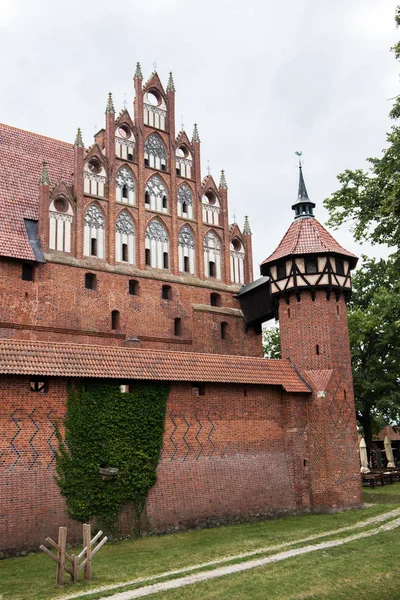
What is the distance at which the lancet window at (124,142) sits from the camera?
19.9 m

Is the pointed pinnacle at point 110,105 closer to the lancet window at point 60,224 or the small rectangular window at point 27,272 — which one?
the lancet window at point 60,224

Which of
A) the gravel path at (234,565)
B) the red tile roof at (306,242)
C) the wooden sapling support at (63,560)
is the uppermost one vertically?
the red tile roof at (306,242)

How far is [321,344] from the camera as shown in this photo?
1725 centimetres

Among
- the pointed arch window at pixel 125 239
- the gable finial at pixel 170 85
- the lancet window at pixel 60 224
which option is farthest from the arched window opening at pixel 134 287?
the gable finial at pixel 170 85

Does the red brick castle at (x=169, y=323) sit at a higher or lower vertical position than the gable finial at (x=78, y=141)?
lower

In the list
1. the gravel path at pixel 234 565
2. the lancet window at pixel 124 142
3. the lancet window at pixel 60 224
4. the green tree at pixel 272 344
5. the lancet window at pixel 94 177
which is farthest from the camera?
the green tree at pixel 272 344

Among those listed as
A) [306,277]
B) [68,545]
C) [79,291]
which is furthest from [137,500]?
[306,277]

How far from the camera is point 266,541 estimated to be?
12258mm

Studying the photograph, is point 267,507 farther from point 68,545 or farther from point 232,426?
point 68,545

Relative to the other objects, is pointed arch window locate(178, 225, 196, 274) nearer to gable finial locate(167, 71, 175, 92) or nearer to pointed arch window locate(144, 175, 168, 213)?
pointed arch window locate(144, 175, 168, 213)

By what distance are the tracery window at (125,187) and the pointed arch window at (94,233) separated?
938 mm

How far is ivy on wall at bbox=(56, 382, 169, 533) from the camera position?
1264 centimetres

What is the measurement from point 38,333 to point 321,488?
836cm

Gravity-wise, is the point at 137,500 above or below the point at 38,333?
below
